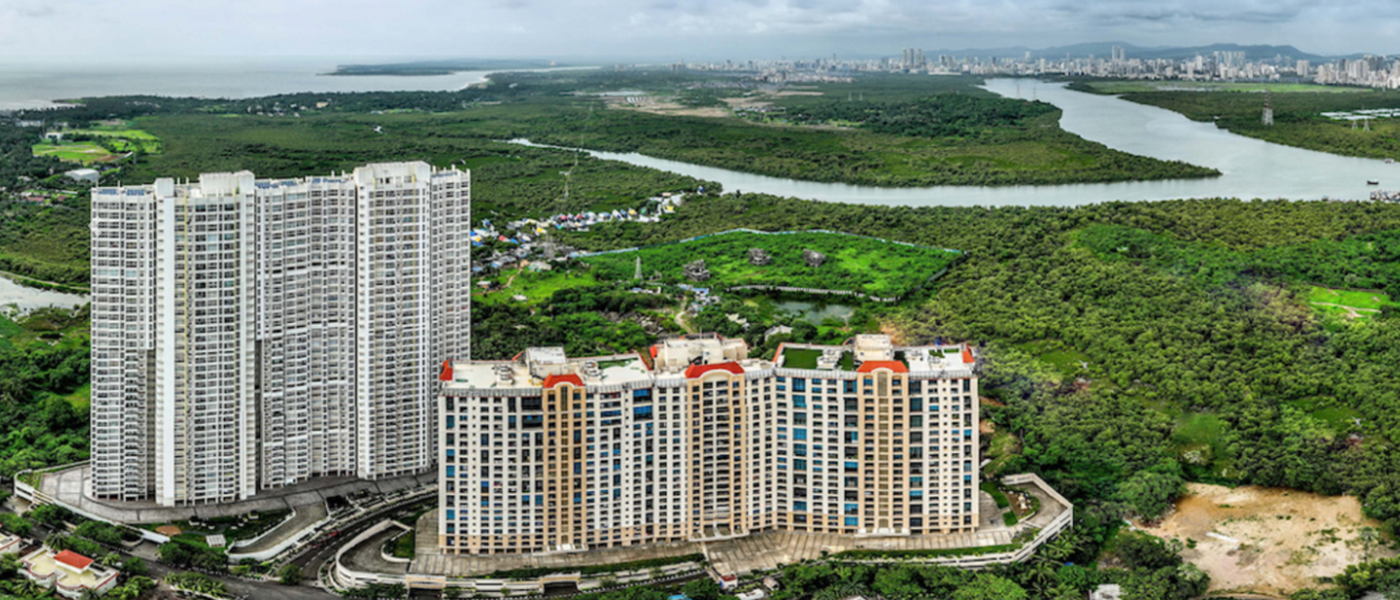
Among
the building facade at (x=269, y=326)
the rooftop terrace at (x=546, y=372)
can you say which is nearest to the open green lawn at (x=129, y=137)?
the building facade at (x=269, y=326)

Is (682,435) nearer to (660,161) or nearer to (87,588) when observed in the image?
(87,588)

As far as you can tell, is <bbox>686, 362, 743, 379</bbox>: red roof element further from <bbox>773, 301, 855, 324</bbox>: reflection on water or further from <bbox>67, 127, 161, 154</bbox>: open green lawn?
<bbox>67, 127, 161, 154</bbox>: open green lawn

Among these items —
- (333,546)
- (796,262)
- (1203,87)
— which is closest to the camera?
(333,546)

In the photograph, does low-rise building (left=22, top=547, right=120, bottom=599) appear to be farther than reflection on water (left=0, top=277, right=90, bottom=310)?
No

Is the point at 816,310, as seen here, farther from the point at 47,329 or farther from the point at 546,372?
the point at 47,329

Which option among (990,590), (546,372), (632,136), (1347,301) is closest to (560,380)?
(546,372)

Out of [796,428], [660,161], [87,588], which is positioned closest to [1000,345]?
[796,428]

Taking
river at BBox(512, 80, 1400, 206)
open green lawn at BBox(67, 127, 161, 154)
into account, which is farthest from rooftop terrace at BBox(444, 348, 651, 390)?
open green lawn at BBox(67, 127, 161, 154)
